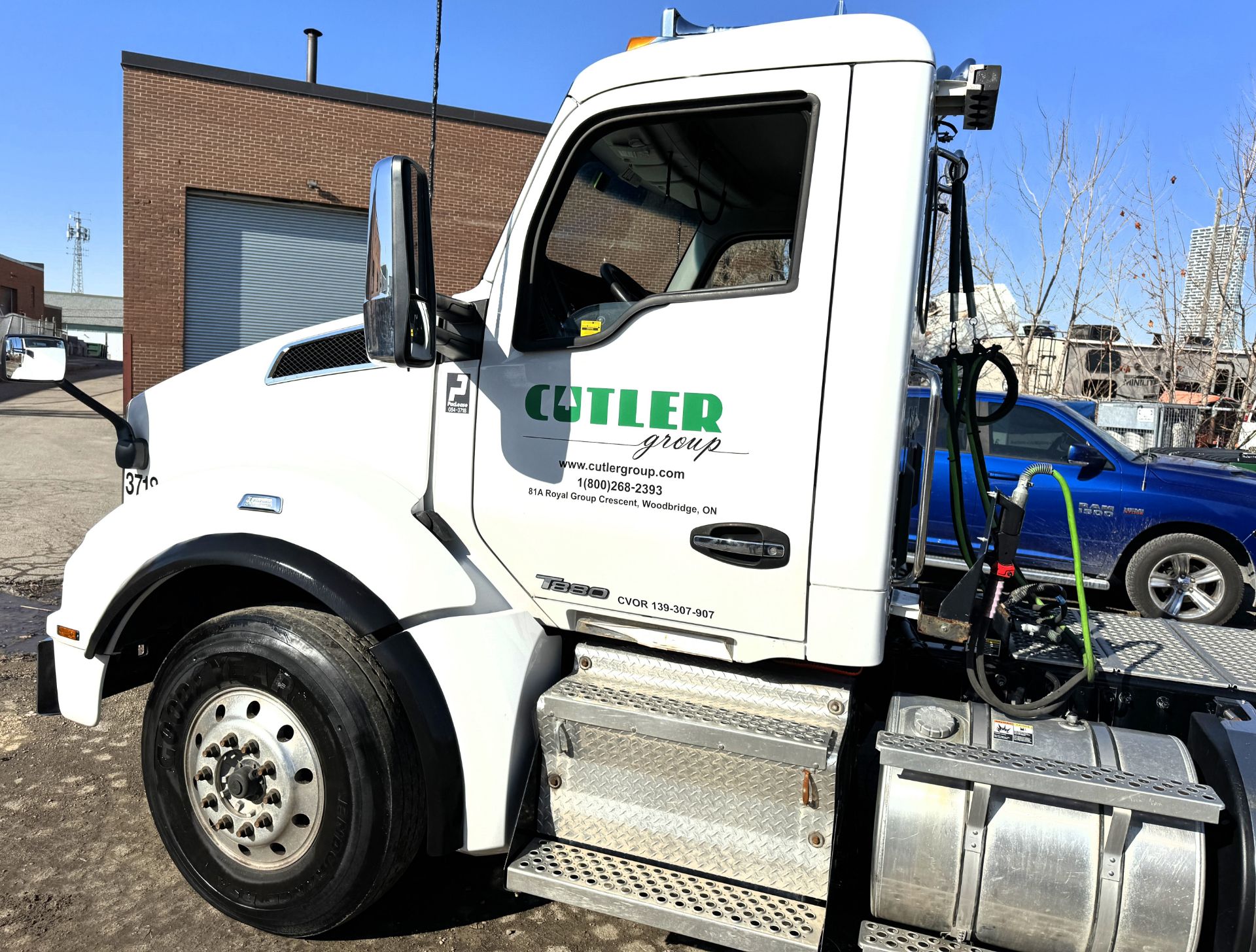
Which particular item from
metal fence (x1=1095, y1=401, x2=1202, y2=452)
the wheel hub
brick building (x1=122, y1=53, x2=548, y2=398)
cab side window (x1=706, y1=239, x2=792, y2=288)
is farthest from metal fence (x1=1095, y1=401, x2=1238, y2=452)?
brick building (x1=122, y1=53, x2=548, y2=398)

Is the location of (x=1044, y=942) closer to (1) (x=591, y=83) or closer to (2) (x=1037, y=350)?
(1) (x=591, y=83)

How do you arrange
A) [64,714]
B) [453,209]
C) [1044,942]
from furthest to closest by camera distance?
[453,209]
[64,714]
[1044,942]

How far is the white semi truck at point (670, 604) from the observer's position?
2.44m

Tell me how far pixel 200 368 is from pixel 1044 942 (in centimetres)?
327

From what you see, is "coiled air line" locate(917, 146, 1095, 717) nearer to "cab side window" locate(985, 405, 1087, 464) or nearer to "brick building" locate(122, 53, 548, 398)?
"cab side window" locate(985, 405, 1087, 464)

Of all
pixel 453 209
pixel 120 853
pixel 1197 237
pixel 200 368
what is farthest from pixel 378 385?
pixel 453 209

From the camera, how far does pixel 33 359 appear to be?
3205 millimetres

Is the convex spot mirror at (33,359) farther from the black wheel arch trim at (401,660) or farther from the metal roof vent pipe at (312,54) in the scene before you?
the metal roof vent pipe at (312,54)

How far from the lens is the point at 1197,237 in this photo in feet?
49.0

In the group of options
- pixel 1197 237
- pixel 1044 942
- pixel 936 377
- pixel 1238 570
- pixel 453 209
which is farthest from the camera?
pixel 453 209

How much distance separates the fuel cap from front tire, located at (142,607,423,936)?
1480mm

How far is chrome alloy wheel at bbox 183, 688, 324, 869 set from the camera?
111 inches

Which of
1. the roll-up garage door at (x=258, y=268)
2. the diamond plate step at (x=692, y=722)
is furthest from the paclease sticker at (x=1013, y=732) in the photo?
the roll-up garage door at (x=258, y=268)

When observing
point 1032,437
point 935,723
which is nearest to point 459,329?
point 935,723
